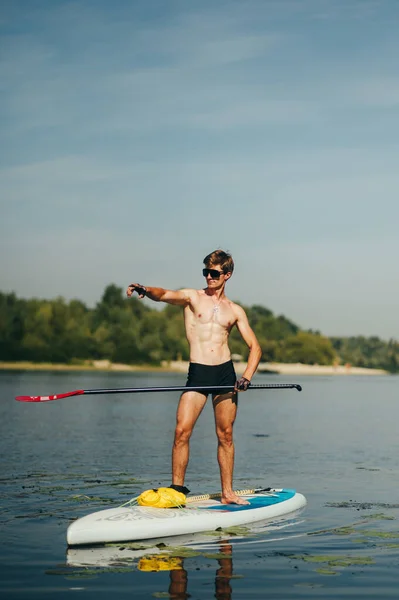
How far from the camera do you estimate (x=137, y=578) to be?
7934 millimetres

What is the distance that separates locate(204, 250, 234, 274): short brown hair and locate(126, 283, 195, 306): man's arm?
17.0 inches

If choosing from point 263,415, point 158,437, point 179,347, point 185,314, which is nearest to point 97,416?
point 263,415

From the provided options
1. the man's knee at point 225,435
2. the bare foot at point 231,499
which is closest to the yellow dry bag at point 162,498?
the bare foot at point 231,499

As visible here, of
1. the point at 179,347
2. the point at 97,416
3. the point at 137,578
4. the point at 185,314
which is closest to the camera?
the point at 137,578

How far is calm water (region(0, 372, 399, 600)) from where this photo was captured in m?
7.76

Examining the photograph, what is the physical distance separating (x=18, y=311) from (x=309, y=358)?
3071 inches

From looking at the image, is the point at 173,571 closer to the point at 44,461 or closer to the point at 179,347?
the point at 44,461

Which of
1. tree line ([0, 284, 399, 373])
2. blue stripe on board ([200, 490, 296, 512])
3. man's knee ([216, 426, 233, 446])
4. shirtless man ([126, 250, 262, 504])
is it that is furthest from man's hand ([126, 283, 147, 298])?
tree line ([0, 284, 399, 373])

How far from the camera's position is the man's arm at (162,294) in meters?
10.0

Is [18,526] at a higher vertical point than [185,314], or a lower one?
lower

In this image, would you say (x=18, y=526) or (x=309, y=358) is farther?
(x=309, y=358)

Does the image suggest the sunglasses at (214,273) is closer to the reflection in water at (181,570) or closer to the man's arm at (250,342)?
the man's arm at (250,342)

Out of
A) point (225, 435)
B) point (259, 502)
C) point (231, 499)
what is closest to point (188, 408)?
point (225, 435)

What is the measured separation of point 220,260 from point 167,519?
9.89 feet
